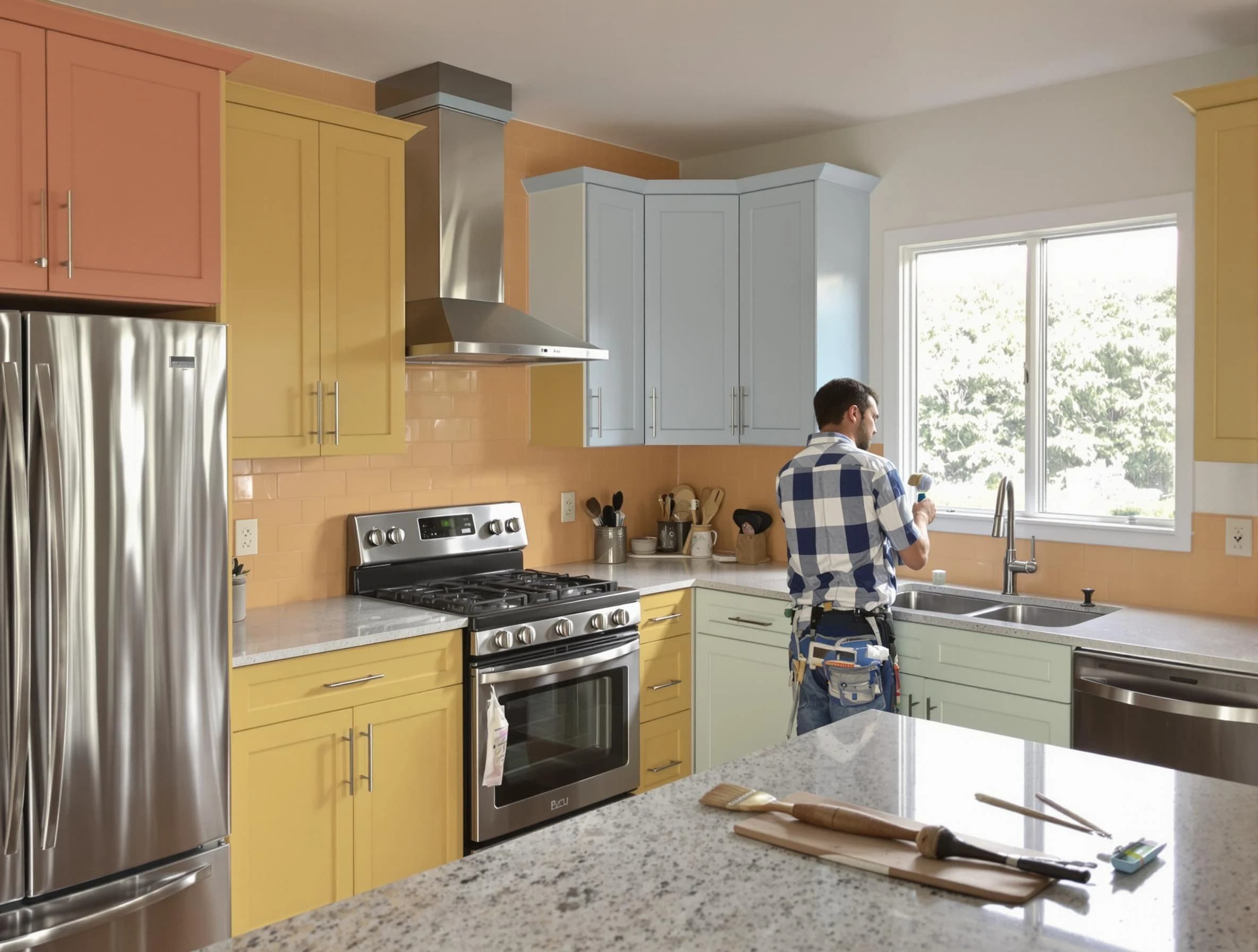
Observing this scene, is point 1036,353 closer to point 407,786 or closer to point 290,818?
point 407,786

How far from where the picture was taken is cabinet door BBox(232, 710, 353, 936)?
273 centimetres

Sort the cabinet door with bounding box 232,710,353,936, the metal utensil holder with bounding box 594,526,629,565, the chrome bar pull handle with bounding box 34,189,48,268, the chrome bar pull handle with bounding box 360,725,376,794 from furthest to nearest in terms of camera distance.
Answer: the metal utensil holder with bounding box 594,526,629,565 < the chrome bar pull handle with bounding box 360,725,376,794 < the cabinet door with bounding box 232,710,353,936 < the chrome bar pull handle with bounding box 34,189,48,268

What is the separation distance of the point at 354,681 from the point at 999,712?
6.37ft

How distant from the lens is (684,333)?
169 inches

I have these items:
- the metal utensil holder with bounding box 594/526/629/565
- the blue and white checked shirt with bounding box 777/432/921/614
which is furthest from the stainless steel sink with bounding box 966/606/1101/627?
the metal utensil holder with bounding box 594/526/629/565

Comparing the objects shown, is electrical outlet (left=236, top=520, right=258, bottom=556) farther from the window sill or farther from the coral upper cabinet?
the window sill

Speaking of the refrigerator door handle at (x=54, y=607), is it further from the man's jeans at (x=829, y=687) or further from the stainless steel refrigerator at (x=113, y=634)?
the man's jeans at (x=829, y=687)

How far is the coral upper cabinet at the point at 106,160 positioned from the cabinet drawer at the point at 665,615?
1930 millimetres

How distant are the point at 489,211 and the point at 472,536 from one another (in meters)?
1.20

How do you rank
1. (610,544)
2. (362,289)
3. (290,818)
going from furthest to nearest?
(610,544)
(362,289)
(290,818)

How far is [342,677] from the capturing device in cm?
293

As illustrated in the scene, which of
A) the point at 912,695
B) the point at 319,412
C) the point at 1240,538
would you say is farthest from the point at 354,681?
the point at 1240,538

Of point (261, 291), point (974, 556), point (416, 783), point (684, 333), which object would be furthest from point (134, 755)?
point (974, 556)

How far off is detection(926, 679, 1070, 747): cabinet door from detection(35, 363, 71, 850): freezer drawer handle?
238 cm
